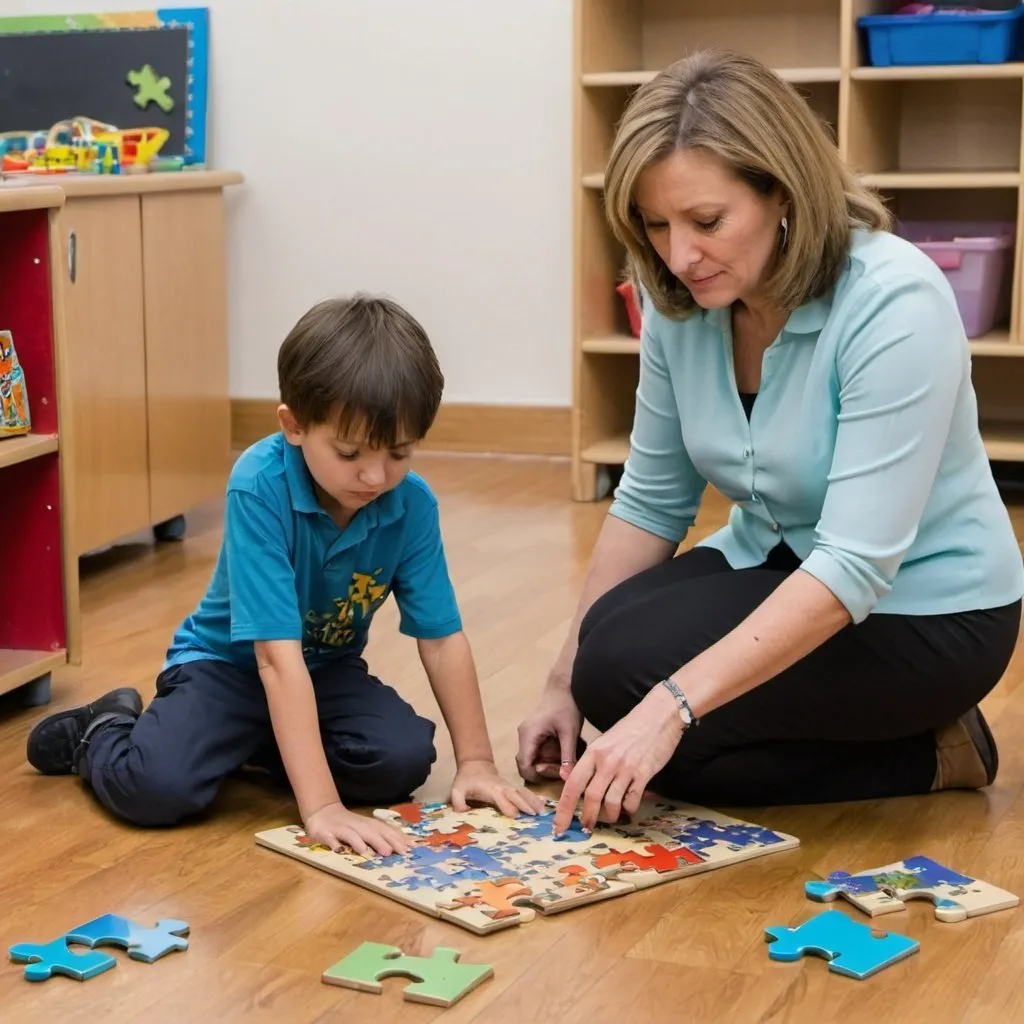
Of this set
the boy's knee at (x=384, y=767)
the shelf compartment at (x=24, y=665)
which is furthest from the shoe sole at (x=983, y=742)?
the shelf compartment at (x=24, y=665)

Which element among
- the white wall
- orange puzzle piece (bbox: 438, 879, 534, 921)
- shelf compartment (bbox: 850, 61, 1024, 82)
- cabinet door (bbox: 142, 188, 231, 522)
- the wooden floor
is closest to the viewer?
the wooden floor

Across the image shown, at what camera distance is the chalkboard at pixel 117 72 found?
411cm

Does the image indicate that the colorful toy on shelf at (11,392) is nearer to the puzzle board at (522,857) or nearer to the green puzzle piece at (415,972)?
the puzzle board at (522,857)

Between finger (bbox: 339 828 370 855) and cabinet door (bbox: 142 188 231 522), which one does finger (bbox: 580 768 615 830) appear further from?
cabinet door (bbox: 142 188 231 522)

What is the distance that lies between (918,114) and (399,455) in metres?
2.38

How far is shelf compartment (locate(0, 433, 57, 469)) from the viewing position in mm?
2139

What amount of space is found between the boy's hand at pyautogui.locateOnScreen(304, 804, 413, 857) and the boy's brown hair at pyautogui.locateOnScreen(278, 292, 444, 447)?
385mm

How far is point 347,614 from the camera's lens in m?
1.88

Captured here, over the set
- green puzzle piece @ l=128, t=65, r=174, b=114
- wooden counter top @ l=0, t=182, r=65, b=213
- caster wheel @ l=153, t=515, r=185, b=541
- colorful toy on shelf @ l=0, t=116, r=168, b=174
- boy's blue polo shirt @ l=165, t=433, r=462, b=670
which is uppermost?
green puzzle piece @ l=128, t=65, r=174, b=114

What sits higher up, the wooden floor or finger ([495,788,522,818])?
finger ([495,788,522,818])

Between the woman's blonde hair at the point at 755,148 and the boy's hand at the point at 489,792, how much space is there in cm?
58

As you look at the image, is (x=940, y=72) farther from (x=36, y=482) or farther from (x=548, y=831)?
(x=548, y=831)

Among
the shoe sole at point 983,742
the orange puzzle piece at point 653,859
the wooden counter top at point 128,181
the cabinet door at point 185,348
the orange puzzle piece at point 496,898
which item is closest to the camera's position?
the orange puzzle piece at point 496,898

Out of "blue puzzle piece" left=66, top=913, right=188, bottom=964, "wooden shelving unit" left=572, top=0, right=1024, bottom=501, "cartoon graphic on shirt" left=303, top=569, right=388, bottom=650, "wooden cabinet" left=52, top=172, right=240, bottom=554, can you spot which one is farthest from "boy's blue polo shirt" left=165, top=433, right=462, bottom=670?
"wooden shelving unit" left=572, top=0, right=1024, bottom=501
